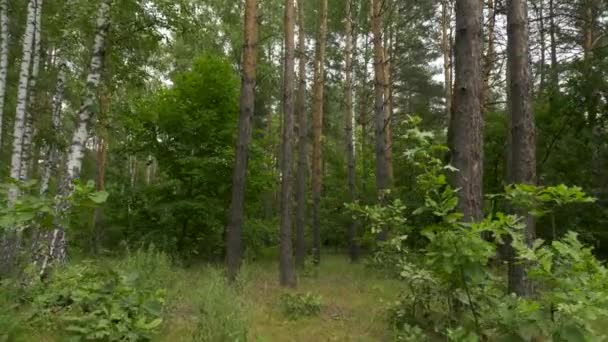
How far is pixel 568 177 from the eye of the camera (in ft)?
43.6

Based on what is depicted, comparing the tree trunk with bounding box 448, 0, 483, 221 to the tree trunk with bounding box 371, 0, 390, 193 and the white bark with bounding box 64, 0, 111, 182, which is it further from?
the tree trunk with bounding box 371, 0, 390, 193

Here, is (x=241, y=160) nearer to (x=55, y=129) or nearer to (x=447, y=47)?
(x=55, y=129)

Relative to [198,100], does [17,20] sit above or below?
above

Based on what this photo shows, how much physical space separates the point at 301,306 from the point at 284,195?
422cm

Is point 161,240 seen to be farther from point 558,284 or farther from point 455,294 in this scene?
point 558,284

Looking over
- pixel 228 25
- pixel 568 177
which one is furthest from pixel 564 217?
pixel 228 25

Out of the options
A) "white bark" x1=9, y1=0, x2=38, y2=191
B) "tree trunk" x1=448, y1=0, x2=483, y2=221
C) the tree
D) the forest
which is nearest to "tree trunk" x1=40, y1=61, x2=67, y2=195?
the forest

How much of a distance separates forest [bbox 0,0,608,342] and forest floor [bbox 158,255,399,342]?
53 mm

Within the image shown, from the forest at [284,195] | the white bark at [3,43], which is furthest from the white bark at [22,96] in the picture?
the white bark at [3,43]

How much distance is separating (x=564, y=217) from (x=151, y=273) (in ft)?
35.5

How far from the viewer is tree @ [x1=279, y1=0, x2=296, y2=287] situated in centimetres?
1070

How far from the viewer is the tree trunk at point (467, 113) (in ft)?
17.2

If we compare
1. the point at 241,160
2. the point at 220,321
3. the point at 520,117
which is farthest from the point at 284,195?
the point at 220,321

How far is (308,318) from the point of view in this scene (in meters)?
7.20
